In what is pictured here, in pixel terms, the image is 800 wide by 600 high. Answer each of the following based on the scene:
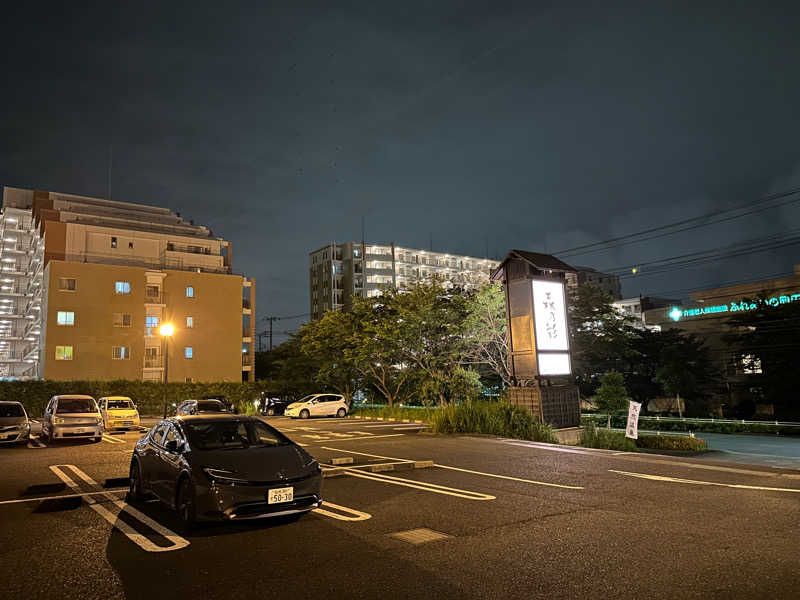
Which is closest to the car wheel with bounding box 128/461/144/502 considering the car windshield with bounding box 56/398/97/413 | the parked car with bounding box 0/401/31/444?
the parked car with bounding box 0/401/31/444

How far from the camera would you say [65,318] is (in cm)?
4484

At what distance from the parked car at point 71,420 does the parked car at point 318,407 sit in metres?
15.2

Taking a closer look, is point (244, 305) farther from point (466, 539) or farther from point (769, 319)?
point (466, 539)

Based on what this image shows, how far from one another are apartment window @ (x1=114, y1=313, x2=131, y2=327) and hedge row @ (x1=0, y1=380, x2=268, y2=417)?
900 centimetres

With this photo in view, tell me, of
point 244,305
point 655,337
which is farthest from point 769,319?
point 244,305

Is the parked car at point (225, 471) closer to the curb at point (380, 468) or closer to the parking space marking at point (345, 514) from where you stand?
the parking space marking at point (345, 514)

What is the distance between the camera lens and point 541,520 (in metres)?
7.28

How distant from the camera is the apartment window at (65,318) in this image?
4456 centimetres

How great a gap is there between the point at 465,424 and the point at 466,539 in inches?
531

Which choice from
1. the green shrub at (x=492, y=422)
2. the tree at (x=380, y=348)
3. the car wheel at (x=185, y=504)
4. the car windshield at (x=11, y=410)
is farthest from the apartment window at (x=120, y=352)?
the car wheel at (x=185, y=504)

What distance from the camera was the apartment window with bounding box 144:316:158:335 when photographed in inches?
1919

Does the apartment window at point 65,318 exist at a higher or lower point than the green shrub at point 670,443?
higher

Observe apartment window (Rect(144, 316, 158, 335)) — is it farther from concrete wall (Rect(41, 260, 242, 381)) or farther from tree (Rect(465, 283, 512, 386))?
tree (Rect(465, 283, 512, 386))

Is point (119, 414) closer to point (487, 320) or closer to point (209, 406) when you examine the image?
point (209, 406)
